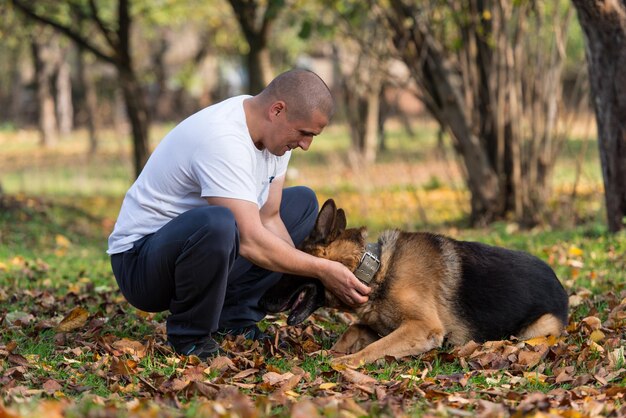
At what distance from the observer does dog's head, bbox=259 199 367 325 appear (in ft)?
16.7

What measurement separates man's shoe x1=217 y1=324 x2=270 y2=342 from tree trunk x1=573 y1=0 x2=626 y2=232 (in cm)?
421

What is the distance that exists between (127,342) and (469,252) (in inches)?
85.0

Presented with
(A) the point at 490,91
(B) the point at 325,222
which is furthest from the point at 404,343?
(A) the point at 490,91

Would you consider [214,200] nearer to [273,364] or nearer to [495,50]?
[273,364]

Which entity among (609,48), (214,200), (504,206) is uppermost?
(609,48)

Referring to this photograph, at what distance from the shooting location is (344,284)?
16.0ft

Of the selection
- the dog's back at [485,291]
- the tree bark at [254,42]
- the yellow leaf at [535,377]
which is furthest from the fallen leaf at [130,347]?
the tree bark at [254,42]

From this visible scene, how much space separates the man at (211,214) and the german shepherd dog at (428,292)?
22cm

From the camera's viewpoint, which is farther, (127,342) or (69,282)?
(69,282)

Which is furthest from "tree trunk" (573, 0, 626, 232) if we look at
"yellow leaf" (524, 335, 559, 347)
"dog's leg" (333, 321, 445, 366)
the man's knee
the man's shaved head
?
the man's knee

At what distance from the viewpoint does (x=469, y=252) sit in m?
5.31

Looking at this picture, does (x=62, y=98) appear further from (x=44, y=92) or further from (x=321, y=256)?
(x=321, y=256)

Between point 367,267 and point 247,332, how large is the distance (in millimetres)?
976

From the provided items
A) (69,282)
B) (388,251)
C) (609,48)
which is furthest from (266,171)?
(609,48)
